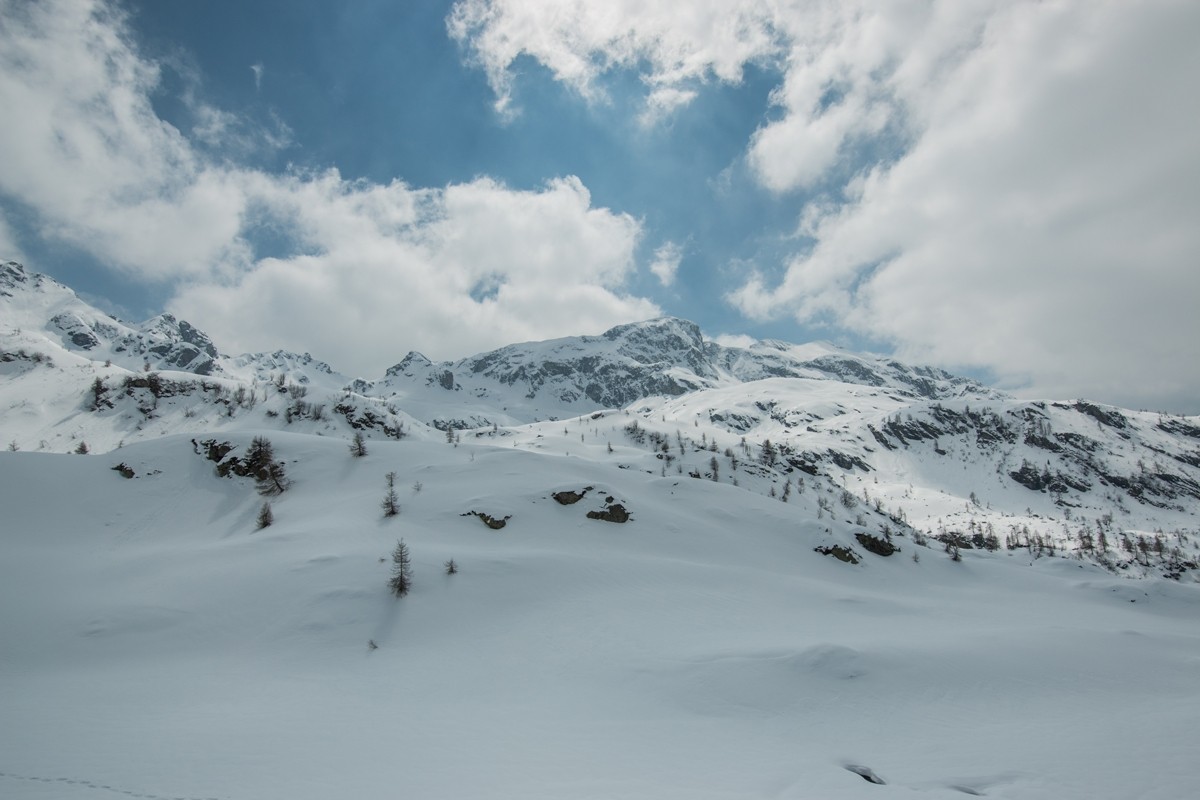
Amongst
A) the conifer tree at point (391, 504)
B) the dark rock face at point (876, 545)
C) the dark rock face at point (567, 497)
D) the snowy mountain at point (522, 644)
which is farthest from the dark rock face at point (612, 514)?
the dark rock face at point (876, 545)

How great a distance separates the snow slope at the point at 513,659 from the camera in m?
12.2

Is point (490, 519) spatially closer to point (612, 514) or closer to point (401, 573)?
point (612, 514)

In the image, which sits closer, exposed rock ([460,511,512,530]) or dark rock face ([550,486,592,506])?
exposed rock ([460,511,512,530])

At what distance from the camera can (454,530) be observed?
1371 inches

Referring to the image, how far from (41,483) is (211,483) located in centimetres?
940

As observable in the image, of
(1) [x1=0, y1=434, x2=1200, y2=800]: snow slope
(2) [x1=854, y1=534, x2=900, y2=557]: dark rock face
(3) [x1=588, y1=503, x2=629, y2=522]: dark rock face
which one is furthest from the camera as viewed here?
(2) [x1=854, y1=534, x2=900, y2=557]: dark rock face

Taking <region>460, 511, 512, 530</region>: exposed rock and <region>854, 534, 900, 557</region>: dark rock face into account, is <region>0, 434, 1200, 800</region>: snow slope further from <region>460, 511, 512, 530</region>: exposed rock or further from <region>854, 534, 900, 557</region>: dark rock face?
<region>854, 534, 900, 557</region>: dark rock face

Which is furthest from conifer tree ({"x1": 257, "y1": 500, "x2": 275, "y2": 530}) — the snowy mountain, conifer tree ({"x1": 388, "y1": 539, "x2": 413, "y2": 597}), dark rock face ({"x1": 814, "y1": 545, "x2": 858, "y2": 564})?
dark rock face ({"x1": 814, "y1": 545, "x2": 858, "y2": 564})

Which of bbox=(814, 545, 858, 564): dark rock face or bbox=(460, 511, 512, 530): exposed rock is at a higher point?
bbox=(814, 545, 858, 564): dark rock face

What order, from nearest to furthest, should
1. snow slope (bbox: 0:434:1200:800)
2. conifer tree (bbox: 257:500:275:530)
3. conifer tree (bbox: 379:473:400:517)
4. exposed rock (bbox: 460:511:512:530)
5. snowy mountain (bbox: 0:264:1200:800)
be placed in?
snow slope (bbox: 0:434:1200:800), snowy mountain (bbox: 0:264:1200:800), conifer tree (bbox: 257:500:275:530), conifer tree (bbox: 379:473:400:517), exposed rock (bbox: 460:511:512:530)

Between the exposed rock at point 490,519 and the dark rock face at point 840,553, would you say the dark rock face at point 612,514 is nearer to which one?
the exposed rock at point 490,519

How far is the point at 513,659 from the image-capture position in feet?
68.7

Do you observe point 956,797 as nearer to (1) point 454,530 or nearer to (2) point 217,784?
(2) point 217,784

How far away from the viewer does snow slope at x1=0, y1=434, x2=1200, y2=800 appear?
12.2 meters
